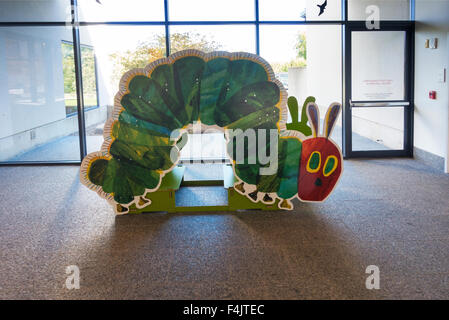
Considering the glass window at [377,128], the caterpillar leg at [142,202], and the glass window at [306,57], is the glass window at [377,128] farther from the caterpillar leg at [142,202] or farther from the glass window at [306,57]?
the caterpillar leg at [142,202]

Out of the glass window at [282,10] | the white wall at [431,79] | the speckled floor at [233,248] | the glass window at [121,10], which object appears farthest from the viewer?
the glass window at [282,10]

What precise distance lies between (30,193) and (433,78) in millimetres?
5651

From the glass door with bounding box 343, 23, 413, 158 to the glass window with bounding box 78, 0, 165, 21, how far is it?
2958 millimetres

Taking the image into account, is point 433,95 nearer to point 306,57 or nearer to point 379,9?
point 379,9

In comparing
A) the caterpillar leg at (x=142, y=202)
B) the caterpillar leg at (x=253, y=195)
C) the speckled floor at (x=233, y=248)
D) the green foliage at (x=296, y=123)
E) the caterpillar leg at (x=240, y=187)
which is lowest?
the speckled floor at (x=233, y=248)

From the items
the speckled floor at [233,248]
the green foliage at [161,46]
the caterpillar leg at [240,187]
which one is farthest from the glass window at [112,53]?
the caterpillar leg at [240,187]

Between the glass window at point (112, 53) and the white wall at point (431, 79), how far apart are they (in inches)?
153

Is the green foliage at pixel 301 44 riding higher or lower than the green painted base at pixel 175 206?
higher

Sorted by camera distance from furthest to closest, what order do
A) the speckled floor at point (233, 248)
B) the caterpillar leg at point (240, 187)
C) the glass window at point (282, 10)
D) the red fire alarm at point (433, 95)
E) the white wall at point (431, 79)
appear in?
1. the glass window at point (282, 10)
2. the red fire alarm at point (433, 95)
3. the white wall at point (431, 79)
4. the caterpillar leg at point (240, 187)
5. the speckled floor at point (233, 248)

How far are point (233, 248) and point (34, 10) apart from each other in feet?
17.7

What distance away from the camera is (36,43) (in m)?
7.22

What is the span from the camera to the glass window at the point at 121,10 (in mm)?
7023

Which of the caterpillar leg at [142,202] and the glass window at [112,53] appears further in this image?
the glass window at [112,53]
